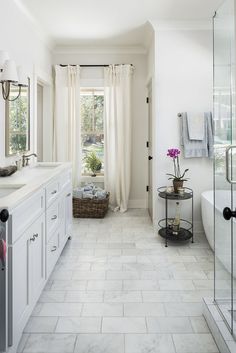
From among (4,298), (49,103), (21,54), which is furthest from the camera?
(49,103)

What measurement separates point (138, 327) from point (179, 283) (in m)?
0.76

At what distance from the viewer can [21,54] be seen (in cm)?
362

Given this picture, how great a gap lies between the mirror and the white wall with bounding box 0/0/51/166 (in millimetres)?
93

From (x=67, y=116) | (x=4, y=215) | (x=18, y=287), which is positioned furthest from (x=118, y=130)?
(x=4, y=215)

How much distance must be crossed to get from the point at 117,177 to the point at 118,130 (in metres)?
0.77

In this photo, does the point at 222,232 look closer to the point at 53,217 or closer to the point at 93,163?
the point at 53,217

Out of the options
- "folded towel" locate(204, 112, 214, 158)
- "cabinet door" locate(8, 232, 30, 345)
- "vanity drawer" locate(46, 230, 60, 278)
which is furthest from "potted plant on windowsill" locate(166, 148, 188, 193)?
"cabinet door" locate(8, 232, 30, 345)

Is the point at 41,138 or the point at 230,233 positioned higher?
the point at 41,138

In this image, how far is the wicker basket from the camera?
16.1ft

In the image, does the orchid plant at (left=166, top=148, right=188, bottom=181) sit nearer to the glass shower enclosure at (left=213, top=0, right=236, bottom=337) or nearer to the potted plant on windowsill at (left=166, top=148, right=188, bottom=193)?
the potted plant on windowsill at (left=166, top=148, right=188, bottom=193)

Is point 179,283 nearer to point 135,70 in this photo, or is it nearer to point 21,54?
point 21,54

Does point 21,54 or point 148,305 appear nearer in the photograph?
point 148,305

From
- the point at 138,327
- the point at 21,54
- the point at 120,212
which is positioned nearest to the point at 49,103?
the point at 21,54

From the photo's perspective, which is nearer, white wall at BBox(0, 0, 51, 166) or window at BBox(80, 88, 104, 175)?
white wall at BBox(0, 0, 51, 166)
